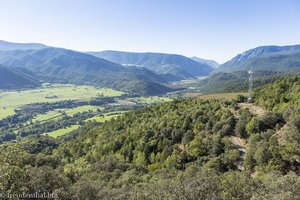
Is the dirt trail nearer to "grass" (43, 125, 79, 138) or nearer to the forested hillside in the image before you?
the forested hillside

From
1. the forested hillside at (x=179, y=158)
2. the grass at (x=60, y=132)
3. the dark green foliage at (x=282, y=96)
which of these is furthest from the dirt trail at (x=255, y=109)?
the grass at (x=60, y=132)

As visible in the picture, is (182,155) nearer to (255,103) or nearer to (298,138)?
(298,138)

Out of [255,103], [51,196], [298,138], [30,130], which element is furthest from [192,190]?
[30,130]

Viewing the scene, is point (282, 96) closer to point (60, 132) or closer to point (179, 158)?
point (179, 158)

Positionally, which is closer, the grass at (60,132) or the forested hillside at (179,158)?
the forested hillside at (179,158)

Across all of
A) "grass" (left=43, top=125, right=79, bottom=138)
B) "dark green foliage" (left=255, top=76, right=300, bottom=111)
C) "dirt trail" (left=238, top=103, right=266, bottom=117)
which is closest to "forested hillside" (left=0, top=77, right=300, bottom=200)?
"dark green foliage" (left=255, top=76, right=300, bottom=111)

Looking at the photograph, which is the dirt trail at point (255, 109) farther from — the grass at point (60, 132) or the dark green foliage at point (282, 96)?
the grass at point (60, 132)

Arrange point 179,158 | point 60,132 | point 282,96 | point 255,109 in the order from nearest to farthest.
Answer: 1. point 179,158
2. point 282,96
3. point 255,109
4. point 60,132

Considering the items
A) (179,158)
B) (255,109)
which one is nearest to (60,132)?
(179,158)
